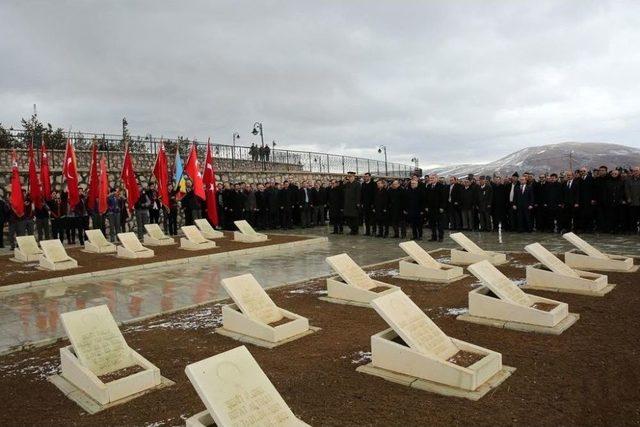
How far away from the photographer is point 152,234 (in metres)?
17.3

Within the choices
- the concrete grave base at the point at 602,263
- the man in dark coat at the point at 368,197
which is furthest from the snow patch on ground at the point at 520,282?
the man in dark coat at the point at 368,197

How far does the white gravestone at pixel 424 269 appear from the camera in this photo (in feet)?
31.6

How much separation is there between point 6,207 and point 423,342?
58.3ft

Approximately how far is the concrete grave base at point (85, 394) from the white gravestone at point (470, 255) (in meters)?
7.83

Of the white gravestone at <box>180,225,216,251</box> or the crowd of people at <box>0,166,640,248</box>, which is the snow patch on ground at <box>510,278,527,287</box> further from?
the white gravestone at <box>180,225,216,251</box>

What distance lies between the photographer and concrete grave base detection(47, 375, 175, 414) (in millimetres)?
4508

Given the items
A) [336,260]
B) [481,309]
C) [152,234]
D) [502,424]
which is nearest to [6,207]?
[152,234]

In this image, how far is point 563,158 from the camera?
35.4 m

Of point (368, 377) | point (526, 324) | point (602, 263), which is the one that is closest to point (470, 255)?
point (602, 263)

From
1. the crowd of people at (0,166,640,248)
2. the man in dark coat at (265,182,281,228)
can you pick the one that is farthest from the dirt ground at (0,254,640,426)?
the man in dark coat at (265,182,281,228)

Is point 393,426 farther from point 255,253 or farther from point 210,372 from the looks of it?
point 255,253

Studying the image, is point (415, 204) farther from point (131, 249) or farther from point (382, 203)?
point (131, 249)

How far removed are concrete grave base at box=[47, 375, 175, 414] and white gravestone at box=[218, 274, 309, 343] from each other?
150 centimetres

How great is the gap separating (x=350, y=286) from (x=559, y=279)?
350cm
